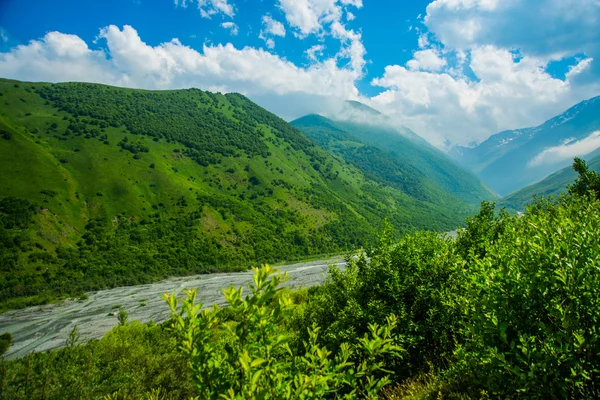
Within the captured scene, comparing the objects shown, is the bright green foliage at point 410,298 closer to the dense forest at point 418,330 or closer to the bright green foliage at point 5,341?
the dense forest at point 418,330

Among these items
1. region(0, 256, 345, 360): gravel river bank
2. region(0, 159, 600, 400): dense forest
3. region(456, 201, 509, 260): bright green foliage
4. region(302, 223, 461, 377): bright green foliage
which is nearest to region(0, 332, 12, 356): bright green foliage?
region(0, 256, 345, 360): gravel river bank

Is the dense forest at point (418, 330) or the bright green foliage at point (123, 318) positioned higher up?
the dense forest at point (418, 330)

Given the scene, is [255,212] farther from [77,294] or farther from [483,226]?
[483,226]

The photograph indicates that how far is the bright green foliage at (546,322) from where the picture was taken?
13.7ft

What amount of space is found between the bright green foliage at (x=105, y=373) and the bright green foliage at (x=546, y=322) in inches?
419

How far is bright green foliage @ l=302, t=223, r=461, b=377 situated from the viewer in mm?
11492

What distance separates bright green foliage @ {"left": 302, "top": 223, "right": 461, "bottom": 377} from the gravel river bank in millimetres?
26477

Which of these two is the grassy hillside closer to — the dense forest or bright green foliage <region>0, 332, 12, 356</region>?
bright green foliage <region>0, 332, 12, 356</region>

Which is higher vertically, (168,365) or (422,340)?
(422,340)

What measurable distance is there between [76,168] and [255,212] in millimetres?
77779

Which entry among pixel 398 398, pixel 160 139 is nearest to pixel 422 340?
pixel 398 398

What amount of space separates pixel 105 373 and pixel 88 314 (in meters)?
53.9

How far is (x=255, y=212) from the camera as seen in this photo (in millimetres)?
155125

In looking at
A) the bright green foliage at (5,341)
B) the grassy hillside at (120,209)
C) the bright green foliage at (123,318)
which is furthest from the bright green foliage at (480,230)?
the bright green foliage at (5,341)
